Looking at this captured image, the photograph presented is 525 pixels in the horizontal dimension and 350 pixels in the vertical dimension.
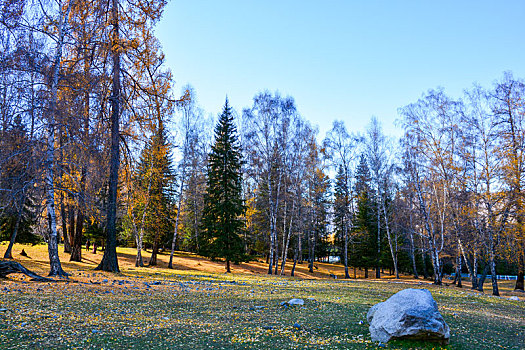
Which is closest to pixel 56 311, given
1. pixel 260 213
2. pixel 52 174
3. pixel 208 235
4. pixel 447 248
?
pixel 52 174

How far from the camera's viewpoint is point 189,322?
7.28 meters

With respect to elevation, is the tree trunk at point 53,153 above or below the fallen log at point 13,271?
above

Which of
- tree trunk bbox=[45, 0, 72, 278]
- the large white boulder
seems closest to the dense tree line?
tree trunk bbox=[45, 0, 72, 278]

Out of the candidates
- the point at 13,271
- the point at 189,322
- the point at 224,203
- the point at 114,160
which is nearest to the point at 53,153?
the point at 114,160

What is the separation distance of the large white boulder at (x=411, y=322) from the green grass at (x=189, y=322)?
0.19 m

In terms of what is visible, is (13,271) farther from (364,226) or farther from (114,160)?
(364,226)

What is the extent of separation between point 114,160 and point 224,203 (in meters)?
14.1

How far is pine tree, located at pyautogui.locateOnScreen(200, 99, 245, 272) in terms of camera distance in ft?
97.3

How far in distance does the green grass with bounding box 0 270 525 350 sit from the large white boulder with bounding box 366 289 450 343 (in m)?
0.19

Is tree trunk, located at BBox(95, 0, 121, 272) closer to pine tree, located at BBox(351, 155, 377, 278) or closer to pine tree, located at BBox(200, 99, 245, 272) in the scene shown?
pine tree, located at BBox(200, 99, 245, 272)

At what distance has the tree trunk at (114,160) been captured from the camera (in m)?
16.4

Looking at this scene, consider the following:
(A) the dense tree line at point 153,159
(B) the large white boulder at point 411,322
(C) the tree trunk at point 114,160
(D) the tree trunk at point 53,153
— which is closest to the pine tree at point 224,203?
(A) the dense tree line at point 153,159

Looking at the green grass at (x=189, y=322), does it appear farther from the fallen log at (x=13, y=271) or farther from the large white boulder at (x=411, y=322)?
the fallen log at (x=13, y=271)

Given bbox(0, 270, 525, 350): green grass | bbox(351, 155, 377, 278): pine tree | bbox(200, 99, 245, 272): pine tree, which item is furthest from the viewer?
bbox(351, 155, 377, 278): pine tree
